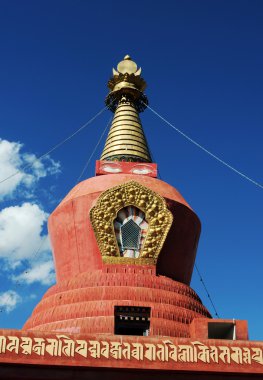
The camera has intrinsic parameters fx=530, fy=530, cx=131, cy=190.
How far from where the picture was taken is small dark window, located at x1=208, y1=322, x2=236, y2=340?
1210 centimetres

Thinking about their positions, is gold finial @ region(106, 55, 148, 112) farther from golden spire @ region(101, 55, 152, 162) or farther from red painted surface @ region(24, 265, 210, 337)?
red painted surface @ region(24, 265, 210, 337)

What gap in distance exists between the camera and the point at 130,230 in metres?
14.6

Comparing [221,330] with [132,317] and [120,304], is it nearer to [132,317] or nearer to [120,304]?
[132,317]

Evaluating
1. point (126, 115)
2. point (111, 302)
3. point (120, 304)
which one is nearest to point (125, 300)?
point (120, 304)

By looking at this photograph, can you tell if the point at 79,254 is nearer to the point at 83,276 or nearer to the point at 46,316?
the point at 83,276

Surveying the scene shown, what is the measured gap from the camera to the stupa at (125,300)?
9984 millimetres

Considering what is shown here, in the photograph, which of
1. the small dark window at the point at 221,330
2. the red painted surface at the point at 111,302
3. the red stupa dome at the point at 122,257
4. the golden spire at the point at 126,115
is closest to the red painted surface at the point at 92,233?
the red stupa dome at the point at 122,257

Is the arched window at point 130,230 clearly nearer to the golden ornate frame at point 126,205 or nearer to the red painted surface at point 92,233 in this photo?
the golden ornate frame at point 126,205

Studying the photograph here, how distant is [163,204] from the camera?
14.8 meters

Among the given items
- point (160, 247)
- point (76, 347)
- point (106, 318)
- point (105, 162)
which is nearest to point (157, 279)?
point (160, 247)

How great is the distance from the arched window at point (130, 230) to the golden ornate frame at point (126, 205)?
6.1 inches

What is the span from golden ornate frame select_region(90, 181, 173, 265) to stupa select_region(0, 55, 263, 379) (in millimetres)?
28

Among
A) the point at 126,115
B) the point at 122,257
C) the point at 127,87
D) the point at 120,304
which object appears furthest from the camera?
the point at 127,87

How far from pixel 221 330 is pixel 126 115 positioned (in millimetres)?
9768
